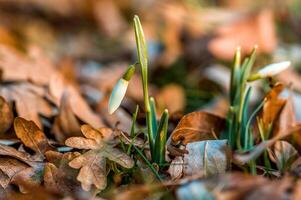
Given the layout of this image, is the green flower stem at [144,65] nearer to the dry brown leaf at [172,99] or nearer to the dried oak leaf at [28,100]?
the dried oak leaf at [28,100]

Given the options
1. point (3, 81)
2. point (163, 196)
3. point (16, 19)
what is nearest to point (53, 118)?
point (3, 81)

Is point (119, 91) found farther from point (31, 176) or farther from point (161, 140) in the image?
point (31, 176)

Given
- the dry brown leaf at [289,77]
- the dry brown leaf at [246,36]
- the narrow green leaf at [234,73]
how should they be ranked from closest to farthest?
the narrow green leaf at [234,73] < the dry brown leaf at [289,77] < the dry brown leaf at [246,36]

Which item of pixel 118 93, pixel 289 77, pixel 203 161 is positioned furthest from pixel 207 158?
pixel 289 77

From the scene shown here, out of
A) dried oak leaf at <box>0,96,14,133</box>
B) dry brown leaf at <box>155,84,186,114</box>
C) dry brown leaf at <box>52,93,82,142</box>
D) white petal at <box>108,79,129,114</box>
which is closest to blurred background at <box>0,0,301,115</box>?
dry brown leaf at <box>155,84,186,114</box>

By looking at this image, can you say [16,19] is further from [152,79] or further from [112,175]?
[112,175]

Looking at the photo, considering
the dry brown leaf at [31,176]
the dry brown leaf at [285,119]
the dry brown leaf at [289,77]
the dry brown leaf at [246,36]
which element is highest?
the dry brown leaf at [246,36]

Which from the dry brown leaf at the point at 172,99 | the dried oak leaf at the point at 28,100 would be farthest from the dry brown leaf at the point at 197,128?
the dry brown leaf at the point at 172,99
